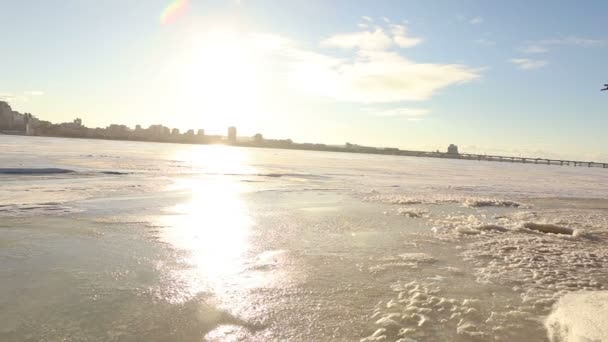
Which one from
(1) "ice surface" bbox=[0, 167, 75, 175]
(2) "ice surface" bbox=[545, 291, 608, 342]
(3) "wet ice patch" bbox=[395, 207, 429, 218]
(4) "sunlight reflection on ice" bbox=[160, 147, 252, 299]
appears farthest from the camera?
(1) "ice surface" bbox=[0, 167, 75, 175]

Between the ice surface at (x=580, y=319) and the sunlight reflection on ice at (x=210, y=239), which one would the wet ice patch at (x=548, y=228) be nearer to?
the ice surface at (x=580, y=319)

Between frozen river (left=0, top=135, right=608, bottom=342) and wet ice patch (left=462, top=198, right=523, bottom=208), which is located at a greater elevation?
wet ice patch (left=462, top=198, right=523, bottom=208)

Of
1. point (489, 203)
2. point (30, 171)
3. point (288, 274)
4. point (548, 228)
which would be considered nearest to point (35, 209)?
point (288, 274)

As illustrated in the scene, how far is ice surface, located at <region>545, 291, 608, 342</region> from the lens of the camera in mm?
3539

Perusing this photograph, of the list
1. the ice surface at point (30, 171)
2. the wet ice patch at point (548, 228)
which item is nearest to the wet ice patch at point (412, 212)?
the wet ice patch at point (548, 228)

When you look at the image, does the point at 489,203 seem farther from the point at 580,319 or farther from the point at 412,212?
the point at 580,319

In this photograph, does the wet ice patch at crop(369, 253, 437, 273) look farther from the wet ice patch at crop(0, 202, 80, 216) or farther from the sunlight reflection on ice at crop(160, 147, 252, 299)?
the wet ice patch at crop(0, 202, 80, 216)

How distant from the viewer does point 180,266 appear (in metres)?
5.27

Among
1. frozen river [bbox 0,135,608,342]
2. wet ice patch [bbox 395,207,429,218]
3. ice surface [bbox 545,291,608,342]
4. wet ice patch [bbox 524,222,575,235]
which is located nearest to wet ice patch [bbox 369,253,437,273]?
frozen river [bbox 0,135,608,342]

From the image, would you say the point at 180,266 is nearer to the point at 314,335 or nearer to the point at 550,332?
the point at 314,335

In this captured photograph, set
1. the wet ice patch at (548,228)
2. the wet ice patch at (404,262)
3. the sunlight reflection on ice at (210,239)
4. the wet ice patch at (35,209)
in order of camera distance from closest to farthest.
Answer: the sunlight reflection on ice at (210,239) < the wet ice patch at (404,262) < the wet ice patch at (35,209) < the wet ice patch at (548,228)

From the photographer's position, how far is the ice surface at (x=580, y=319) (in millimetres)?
3539

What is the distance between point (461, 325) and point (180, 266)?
3.54 meters

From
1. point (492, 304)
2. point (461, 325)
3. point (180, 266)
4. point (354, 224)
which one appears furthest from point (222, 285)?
point (354, 224)
